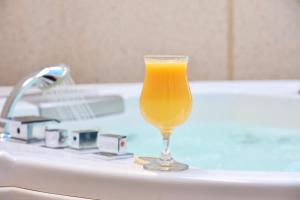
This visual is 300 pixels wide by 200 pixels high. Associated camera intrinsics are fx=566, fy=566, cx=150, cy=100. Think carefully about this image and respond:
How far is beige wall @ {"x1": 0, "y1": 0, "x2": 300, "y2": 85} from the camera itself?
243cm

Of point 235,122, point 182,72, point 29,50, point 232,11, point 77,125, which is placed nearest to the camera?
point 182,72

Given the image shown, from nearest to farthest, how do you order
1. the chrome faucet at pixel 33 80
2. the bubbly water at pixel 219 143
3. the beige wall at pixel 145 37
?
the chrome faucet at pixel 33 80 → the bubbly water at pixel 219 143 → the beige wall at pixel 145 37

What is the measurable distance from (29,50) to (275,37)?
1.13m

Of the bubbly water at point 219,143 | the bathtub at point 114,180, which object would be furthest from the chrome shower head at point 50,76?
the bubbly water at point 219,143

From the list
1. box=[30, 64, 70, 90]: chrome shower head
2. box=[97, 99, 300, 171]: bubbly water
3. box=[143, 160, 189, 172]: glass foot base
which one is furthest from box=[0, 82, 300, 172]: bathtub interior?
box=[143, 160, 189, 172]: glass foot base

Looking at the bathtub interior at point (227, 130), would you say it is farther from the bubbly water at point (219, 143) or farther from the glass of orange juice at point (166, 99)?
the glass of orange juice at point (166, 99)

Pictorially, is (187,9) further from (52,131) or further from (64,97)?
(52,131)

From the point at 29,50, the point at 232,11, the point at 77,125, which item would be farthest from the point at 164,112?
the point at 232,11

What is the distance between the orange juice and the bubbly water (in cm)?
55

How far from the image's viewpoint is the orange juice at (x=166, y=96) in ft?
3.06

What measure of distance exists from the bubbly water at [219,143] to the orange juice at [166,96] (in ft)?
1.81

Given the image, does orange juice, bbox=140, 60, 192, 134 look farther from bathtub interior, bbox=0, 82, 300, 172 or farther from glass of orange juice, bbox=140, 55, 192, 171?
bathtub interior, bbox=0, 82, 300, 172

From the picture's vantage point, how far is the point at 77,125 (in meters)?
1.92

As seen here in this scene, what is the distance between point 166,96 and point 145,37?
1.63m
